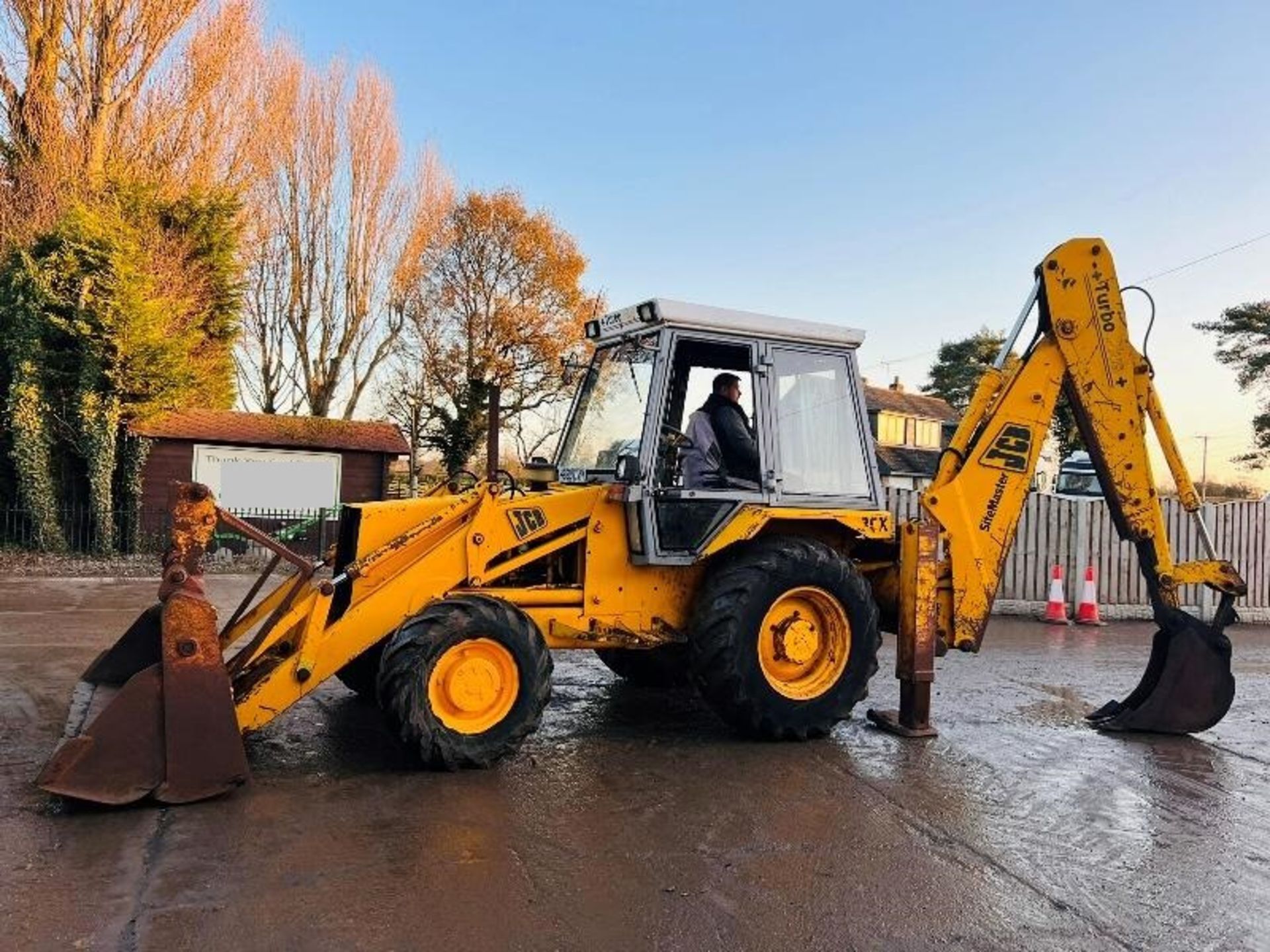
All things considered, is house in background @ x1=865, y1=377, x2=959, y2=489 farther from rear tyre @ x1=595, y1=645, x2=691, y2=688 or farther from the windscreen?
the windscreen

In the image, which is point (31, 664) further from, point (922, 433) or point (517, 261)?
point (922, 433)

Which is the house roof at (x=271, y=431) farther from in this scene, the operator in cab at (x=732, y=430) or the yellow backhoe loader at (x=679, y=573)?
the operator in cab at (x=732, y=430)

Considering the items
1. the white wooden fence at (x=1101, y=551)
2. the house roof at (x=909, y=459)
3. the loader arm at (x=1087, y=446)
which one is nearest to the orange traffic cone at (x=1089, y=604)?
the white wooden fence at (x=1101, y=551)

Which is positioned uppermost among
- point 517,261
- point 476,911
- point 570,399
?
point 517,261

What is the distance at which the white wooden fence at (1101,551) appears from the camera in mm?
13023

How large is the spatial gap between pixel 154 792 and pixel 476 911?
177 cm

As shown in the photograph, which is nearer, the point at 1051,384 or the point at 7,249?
the point at 1051,384

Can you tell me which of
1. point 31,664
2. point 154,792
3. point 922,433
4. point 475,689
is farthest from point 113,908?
point 922,433

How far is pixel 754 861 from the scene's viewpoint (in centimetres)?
419

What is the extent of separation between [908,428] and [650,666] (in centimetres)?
4096

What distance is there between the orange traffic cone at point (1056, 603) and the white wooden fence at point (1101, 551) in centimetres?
21

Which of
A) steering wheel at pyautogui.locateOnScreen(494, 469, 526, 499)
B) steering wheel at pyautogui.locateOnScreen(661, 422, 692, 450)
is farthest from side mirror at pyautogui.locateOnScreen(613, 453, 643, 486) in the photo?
steering wheel at pyautogui.locateOnScreen(494, 469, 526, 499)

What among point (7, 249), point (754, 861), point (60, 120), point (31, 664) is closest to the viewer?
point (754, 861)

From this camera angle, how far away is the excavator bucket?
4352mm
